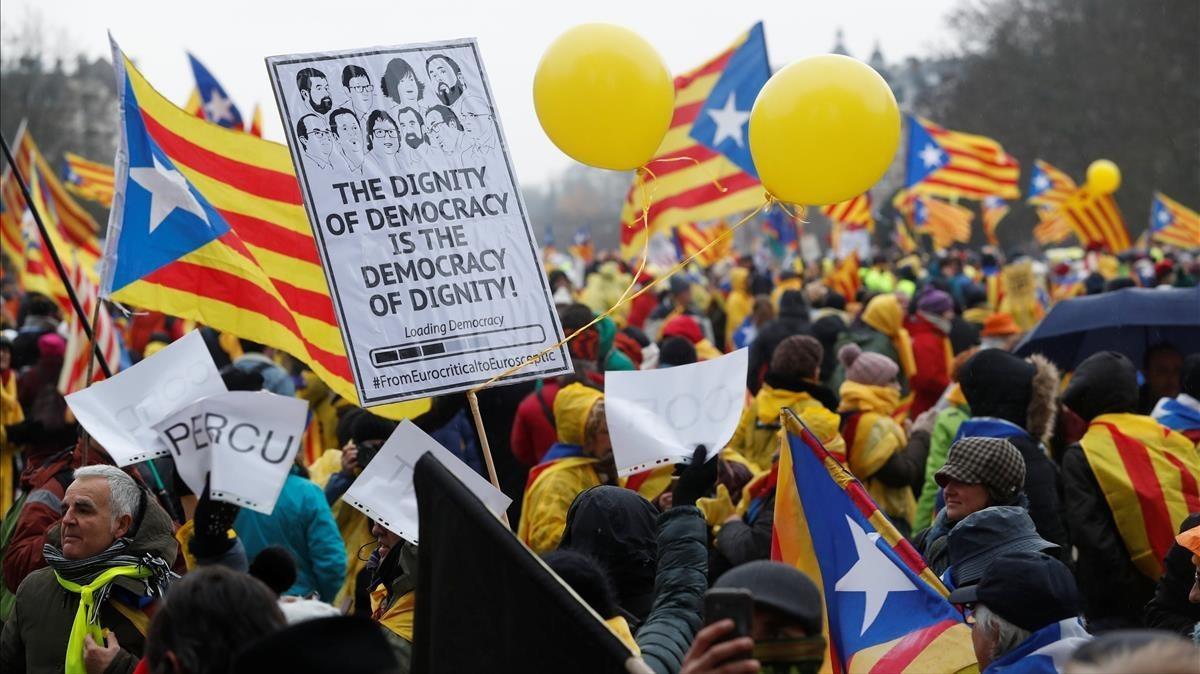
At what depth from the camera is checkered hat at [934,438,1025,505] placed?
485cm

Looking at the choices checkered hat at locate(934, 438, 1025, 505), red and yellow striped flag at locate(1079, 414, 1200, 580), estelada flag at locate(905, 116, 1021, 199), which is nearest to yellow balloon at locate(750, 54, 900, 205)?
checkered hat at locate(934, 438, 1025, 505)

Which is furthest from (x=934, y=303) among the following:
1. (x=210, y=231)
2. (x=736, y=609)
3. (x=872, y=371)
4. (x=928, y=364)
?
(x=736, y=609)

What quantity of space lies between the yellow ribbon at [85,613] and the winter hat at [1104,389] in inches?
157

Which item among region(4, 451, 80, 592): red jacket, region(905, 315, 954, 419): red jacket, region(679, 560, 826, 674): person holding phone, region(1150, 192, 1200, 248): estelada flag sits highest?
region(679, 560, 826, 674): person holding phone

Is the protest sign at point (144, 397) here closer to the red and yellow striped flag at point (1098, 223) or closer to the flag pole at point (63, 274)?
the flag pole at point (63, 274)

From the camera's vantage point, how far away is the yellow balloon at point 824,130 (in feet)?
14.6

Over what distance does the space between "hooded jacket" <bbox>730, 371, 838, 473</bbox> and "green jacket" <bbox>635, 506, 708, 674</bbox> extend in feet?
7.37

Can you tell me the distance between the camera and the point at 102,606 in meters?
4.33

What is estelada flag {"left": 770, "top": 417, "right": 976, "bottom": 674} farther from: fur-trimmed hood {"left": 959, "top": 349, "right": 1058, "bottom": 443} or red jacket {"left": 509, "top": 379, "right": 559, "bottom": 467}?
red jacket {"left": 509, "top": 379, "right": 559, "bottom": 467}

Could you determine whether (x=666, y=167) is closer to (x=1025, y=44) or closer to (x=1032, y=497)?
(x=1032, y=497)

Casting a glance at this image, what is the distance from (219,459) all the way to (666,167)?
6926mm

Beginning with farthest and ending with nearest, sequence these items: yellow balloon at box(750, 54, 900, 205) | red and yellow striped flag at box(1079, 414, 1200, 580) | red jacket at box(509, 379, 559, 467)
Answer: red jacket at box(509, 379, 559, 467) < red and yellow striped flag at box(1079, 414, 1200, 580) < yellow balloon at box(750, 54, 900, 205)

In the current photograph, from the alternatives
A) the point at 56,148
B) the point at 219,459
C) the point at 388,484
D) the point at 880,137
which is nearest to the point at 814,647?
the point at 388,484

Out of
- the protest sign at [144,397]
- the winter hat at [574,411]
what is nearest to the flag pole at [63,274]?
the protest sign at [144,397]
